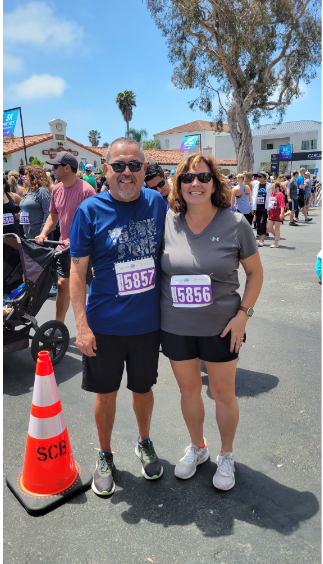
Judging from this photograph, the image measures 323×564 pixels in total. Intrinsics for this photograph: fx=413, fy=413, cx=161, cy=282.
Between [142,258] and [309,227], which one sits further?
[309,227]

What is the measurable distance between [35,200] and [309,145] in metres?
62.2

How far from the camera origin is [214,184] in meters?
2.36

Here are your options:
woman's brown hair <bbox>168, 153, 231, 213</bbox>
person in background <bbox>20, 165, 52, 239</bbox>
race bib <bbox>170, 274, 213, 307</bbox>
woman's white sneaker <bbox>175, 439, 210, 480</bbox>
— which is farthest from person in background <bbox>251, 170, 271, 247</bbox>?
race bib <bbox>170, 274, 213, 307</bbox>

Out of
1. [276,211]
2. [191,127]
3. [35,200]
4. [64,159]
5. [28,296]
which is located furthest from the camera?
[191,127]

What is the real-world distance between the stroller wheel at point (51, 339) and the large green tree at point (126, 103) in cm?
6718

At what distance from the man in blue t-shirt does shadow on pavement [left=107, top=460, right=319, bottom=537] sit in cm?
18

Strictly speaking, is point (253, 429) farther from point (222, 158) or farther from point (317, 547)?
point (222, 158)

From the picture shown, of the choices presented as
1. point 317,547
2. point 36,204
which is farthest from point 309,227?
point 317,547

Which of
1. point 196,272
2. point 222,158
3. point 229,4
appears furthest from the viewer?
point 222,158

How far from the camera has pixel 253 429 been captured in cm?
308

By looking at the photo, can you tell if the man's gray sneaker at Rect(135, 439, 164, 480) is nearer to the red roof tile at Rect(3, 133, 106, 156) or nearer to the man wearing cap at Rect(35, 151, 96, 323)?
the man wearing cap at Rect(35, 151, 96, 323)

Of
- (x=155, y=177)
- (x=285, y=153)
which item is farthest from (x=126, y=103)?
(x=155, y=177)

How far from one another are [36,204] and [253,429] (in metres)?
4.71

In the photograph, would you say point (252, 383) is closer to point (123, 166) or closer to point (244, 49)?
point (123, 166)
